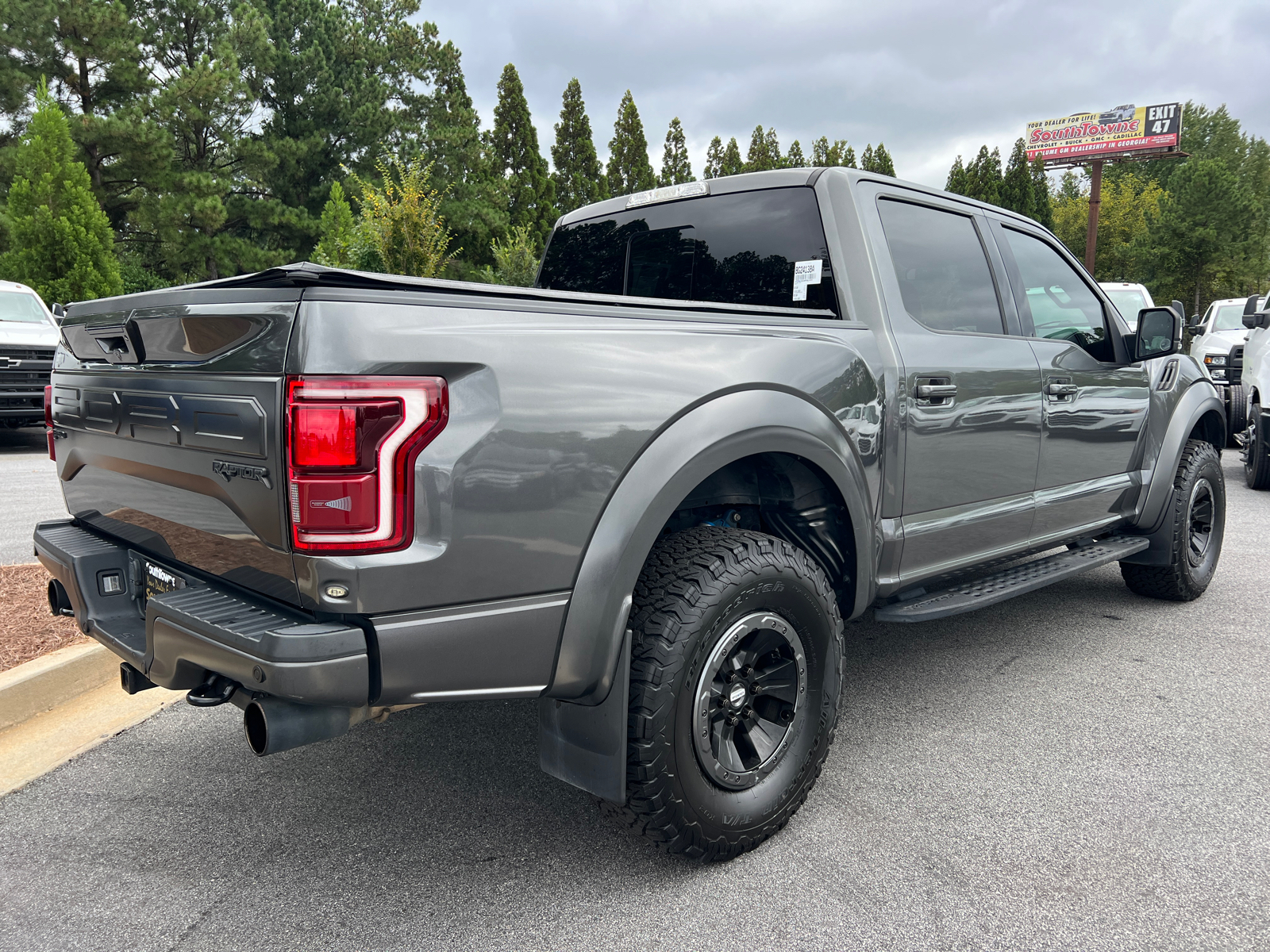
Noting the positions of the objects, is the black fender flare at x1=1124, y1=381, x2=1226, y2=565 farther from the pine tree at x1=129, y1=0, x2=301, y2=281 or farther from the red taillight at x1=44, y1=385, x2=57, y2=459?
the pine tree at x1=129, y1=0, x2=301, y2=281

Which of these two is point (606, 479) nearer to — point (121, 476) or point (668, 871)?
point (668, 871)

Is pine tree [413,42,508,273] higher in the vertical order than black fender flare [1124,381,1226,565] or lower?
higher

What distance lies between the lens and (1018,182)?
3469 cm

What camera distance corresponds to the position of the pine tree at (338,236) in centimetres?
1780

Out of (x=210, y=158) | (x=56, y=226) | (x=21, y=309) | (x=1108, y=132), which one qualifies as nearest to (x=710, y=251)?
(x=21, y=309)

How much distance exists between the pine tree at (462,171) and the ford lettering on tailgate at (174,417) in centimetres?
2486

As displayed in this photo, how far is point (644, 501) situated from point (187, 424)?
3.49ft

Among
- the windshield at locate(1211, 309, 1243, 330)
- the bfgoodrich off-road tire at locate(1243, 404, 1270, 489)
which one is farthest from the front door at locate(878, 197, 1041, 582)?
the windshield at locate(1211, 309, 1243, 330)

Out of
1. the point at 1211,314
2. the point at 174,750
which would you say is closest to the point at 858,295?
the point at 174,750

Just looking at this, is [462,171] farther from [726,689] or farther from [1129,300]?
[726,689]

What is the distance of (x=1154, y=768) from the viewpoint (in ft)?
9.67

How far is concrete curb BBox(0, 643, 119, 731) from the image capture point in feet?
10.5

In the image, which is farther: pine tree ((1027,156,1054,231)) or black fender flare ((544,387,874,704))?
pine tree ((1027,156,1054,231))

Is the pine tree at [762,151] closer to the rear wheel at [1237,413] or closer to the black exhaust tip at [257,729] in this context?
the rear wheel at [1237,413]
